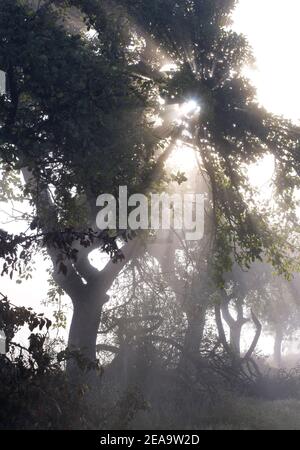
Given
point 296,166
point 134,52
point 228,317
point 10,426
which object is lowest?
point 10,426

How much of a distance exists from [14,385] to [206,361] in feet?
49.0

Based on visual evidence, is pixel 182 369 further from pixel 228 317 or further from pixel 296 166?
pixel 228 317

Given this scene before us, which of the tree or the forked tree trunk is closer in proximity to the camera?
the tree

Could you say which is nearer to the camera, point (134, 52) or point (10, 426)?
point (10, 426)

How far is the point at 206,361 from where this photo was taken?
23.4 m

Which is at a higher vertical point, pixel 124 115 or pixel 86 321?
pixel 124 115

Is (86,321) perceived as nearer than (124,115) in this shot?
No

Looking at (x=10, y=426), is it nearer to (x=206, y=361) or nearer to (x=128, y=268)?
(x=128, y=268)

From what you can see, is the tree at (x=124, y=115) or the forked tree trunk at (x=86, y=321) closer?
the tree at (x=124, y=115)

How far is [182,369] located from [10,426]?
1267 centimetres

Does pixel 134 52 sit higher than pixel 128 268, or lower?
higher
